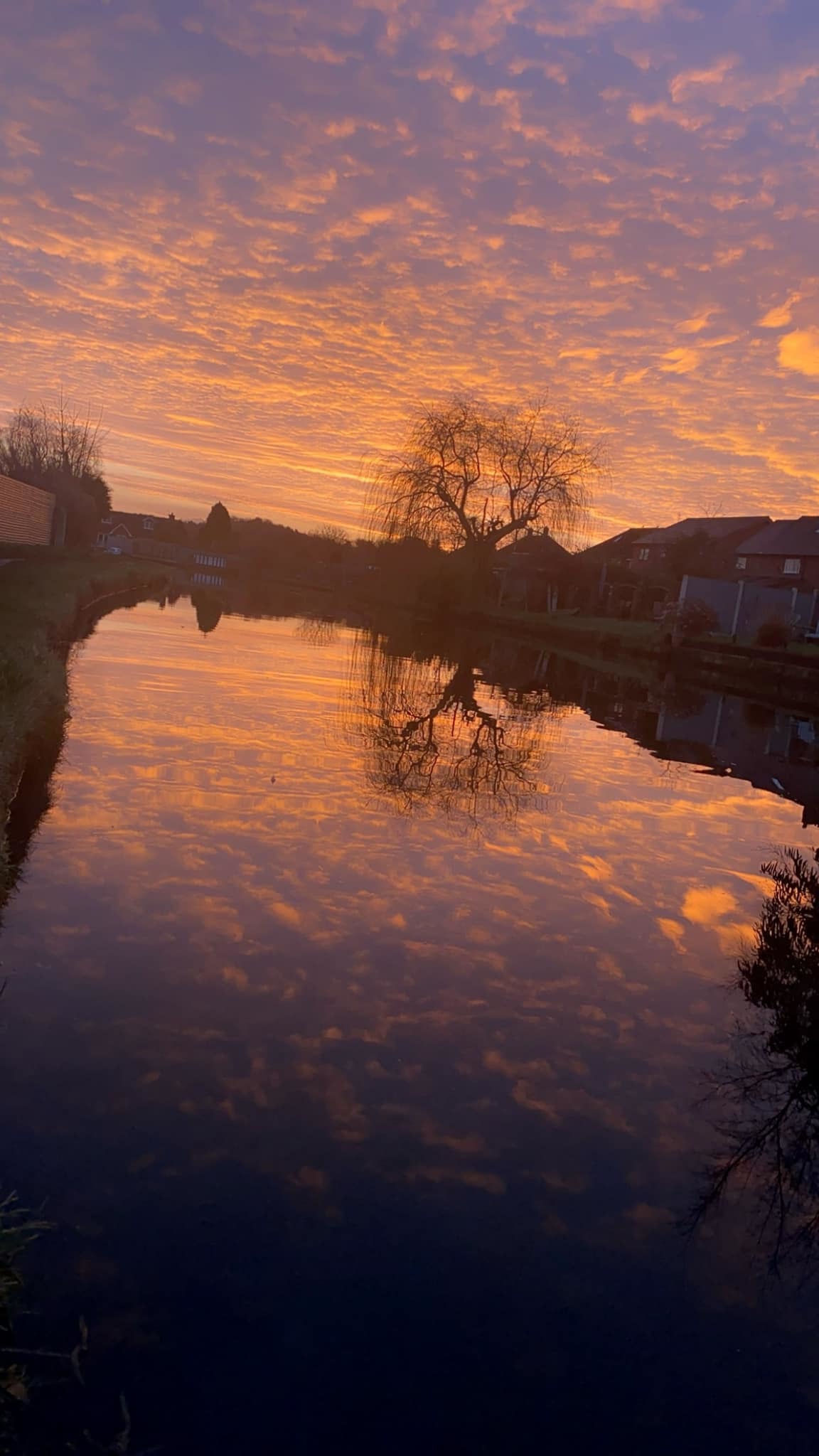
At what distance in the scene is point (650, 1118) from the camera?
4.59m

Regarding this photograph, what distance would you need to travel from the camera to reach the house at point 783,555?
200 ft

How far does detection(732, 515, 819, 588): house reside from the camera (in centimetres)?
6106

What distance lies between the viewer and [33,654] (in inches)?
497

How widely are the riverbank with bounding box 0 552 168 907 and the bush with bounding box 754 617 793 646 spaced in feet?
70.7

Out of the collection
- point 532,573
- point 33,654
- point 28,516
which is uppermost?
point 532,573

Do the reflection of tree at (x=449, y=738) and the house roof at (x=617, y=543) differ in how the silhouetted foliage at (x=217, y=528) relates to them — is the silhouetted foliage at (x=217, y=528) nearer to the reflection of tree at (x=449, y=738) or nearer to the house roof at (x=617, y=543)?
the house roof at (x=617, y=543)

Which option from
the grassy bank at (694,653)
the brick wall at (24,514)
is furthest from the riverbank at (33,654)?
the grassy bank at (694,653)

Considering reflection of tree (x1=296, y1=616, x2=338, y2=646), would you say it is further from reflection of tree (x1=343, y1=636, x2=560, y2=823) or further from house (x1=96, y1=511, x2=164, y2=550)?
house (x1=96, y1=511, x2=164, y2=550)

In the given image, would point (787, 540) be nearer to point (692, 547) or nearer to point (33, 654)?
point (692, 547)

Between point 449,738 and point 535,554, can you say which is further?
point 535,554

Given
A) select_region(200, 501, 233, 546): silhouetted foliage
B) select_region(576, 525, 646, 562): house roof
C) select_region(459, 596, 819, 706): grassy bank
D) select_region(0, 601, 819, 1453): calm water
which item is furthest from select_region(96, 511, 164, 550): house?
select_region(0, 601, 819, 1453): calm water

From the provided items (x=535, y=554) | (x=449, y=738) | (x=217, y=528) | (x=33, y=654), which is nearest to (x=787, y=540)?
(x=535, y=554)

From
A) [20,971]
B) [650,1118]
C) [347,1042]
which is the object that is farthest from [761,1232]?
Answer: [20,971]

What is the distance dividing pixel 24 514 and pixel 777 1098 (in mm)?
38824
